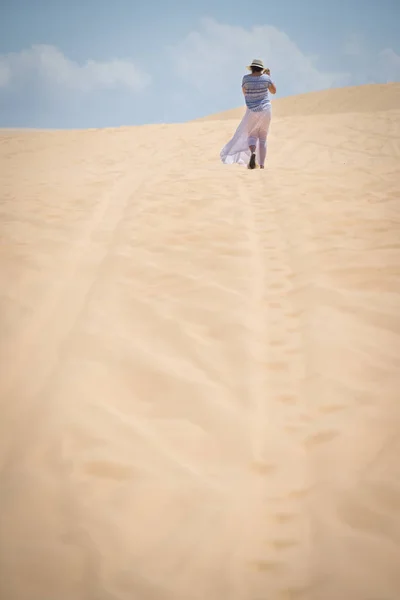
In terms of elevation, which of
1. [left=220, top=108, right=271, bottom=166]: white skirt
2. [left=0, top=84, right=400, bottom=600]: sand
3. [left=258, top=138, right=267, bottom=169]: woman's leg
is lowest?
[left=0, top=84, right=400, bottom=600]: sand

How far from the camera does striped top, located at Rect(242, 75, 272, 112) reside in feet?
15.6

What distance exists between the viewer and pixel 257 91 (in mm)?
4875

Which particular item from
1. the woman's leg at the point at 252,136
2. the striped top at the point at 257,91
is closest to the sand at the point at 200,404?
the woman's leg at the point at 252,136

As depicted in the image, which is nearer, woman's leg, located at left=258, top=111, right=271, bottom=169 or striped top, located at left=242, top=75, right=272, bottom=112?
striped top, located at left=242, top=75, right=272, bottom=112

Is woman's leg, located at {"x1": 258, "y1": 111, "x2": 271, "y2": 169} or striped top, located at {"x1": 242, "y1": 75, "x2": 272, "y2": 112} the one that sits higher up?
striped top, located at {"x1": 242, "y1": 75, "x2": 272, "y2": 112}

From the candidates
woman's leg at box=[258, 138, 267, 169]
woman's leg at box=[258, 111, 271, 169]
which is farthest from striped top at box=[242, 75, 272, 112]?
woman's leg at box=[258, 138, 267, 169]

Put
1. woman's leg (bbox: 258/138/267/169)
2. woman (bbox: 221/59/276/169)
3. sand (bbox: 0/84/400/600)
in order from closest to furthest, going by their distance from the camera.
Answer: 1. sand (bbox: 0/84/400/600)
2. woman (bbox: 221/59/276/169)
3. woman's leg (bbox: 258/138/267/169)

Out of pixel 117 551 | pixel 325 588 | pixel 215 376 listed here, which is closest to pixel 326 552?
pixel 325 588

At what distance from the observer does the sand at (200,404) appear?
102 centimetres

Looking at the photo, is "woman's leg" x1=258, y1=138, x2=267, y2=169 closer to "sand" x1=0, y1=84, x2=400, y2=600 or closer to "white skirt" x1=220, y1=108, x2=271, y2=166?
"white skirt" x1=220, y1=108, x2=271, y2=166

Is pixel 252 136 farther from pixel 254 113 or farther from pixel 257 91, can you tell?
pixel 257 91

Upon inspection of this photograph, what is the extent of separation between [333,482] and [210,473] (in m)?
0.39

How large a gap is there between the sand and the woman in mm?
2312

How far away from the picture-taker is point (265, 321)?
2.02m
